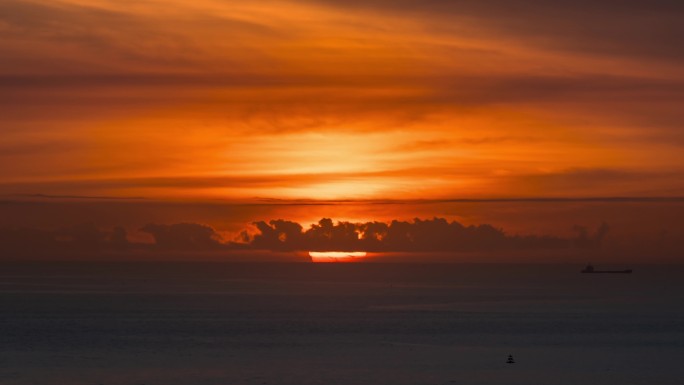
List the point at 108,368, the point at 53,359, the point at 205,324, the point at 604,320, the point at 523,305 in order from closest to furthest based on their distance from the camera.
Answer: the point at 108,368
the point at 53,359
the point at 205,324
the point at 604,320
the point at 523,305

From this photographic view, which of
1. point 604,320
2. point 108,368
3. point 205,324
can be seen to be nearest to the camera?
point 108,368

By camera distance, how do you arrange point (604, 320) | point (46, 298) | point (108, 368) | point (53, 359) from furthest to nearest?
point (46, 298) → point (604, 320) → point (53, 359) → point (108, 368)

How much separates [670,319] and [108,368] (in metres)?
86.2

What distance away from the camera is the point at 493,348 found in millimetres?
93562

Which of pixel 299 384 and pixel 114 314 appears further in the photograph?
Answer: pixel 114 314

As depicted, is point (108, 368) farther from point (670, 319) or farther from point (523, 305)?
point (523, 305)

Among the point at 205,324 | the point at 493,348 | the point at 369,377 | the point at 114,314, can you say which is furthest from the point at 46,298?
the point at 369,377

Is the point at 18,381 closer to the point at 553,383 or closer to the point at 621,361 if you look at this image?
the point at 553,383

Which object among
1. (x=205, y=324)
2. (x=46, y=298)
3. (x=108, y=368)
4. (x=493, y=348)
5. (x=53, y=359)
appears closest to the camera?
(x=108, y=368)

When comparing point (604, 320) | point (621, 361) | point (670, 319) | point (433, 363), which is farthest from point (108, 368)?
point (670, 319)

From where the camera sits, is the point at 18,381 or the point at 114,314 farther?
the point at 114,314

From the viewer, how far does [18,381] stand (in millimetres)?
68375

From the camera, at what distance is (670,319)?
137m

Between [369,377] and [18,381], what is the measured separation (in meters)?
24.0
